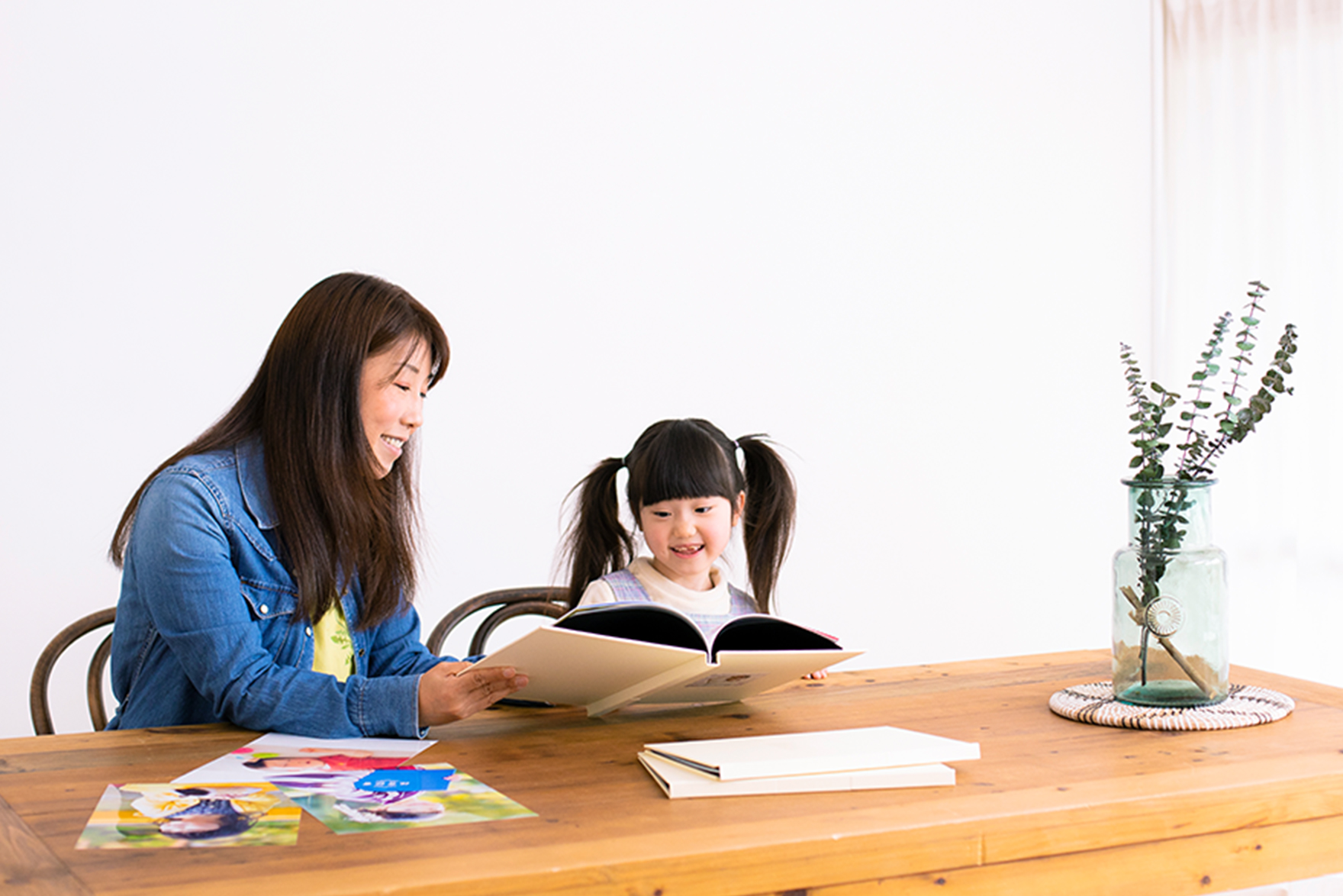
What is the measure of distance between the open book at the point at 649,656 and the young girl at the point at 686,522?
432 mm

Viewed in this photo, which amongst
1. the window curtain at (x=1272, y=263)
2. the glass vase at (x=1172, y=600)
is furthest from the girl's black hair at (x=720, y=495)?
the window curtain at (x=1272, y=263)

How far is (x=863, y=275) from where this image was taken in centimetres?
316

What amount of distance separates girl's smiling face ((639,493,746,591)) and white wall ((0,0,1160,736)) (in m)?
1.01

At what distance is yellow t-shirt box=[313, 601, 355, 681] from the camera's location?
1.46 meters

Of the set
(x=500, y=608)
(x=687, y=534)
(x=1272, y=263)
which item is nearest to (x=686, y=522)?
(x=687, y=534)

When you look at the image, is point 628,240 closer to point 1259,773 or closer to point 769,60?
point 769,60

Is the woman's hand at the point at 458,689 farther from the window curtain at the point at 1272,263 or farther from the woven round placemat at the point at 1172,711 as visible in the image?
the window curtain at the point at 1272,263

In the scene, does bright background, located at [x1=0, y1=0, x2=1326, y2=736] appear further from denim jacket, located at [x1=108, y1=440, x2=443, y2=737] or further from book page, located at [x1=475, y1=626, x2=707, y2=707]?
book page, located at [x1=475, y1=626, x2=707, y2=707]

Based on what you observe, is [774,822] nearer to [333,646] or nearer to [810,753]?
[810,753]

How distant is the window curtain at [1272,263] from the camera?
2.98 metres

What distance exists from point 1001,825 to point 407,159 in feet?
7.05

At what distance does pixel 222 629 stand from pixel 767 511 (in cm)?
92

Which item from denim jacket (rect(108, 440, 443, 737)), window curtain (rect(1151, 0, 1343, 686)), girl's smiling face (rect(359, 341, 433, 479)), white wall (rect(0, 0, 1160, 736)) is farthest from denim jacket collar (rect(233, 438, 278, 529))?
window curtain (rect(1151, 0, 1343, 686))

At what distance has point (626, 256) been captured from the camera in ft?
9.53
